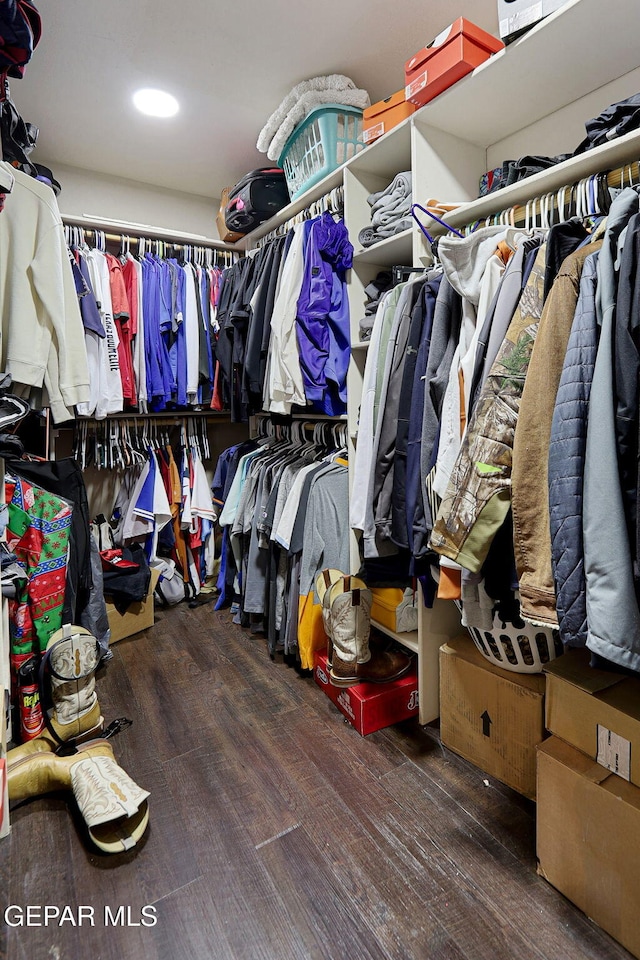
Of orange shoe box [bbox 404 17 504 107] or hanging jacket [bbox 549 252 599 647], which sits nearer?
hanging jacket [bbox 549 252 599 647]

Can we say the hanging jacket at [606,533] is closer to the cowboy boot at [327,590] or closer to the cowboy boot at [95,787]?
the cowboy boot at [327,590]

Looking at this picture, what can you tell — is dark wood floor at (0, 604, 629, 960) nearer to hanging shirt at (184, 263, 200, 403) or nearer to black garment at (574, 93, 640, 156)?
hanging shirt at (184, 263, 200, 403)

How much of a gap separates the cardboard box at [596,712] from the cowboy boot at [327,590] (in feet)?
2.70

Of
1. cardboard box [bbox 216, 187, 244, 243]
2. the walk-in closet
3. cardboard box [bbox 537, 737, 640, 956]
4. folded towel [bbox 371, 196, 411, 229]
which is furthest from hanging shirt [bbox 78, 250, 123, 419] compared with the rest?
cardboard box [bbox 537, 737, 640, 956]

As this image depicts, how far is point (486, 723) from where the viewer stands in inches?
63.9

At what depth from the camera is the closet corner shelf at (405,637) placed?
1.87 metres

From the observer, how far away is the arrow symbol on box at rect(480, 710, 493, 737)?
63.6 inches

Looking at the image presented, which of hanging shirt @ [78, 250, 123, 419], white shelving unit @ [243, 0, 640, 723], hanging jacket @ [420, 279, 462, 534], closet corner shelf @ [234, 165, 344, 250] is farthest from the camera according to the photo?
hanging shirt @ [78, 250, 123, 419]

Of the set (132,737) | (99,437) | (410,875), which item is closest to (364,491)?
(410,875)

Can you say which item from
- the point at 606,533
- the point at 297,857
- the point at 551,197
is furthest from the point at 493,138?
the point at 297,857

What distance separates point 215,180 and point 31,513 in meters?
2.38

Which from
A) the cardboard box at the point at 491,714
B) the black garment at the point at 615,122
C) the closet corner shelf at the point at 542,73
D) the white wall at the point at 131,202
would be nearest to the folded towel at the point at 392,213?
the closet corner shelf at the point at 542,73

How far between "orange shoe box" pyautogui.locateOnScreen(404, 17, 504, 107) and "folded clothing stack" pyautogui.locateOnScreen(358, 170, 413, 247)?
276mm

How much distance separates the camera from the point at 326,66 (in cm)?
209
